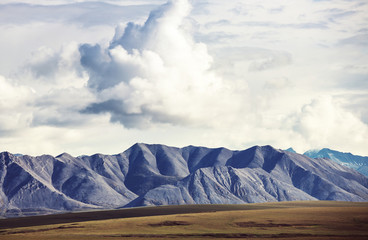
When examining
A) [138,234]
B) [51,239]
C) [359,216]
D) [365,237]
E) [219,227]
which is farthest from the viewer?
[359,216]

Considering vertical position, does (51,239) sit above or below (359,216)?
above

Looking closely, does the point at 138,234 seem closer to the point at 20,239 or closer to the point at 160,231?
the point at 160,231

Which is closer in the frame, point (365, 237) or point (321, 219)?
point (365, 237)

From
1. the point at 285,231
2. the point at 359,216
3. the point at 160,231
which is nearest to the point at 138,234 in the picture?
the point at 160,231

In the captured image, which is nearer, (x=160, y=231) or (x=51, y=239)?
(x=51, y=239)

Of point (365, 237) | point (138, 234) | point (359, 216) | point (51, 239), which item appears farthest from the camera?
point (359, 216)

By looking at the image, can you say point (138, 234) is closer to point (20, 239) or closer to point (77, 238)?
point (77, 238)

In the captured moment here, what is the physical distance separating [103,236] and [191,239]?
108 ft

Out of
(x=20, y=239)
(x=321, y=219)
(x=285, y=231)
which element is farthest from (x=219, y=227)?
(x=20, y=239)

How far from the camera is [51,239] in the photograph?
155750 mm

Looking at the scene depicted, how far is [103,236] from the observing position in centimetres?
16362

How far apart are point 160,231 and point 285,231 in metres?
44.5

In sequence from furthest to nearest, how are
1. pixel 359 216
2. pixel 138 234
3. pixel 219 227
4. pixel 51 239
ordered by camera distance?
pixel 359 216 < pixel 219 227 < pixel 138 234 < pixel 51 239

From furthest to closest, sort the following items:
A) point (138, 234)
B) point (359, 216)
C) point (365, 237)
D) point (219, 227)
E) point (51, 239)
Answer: point (359, 216), point (219, 227), point (138, 234), point (51, 239), point (365, 237)
